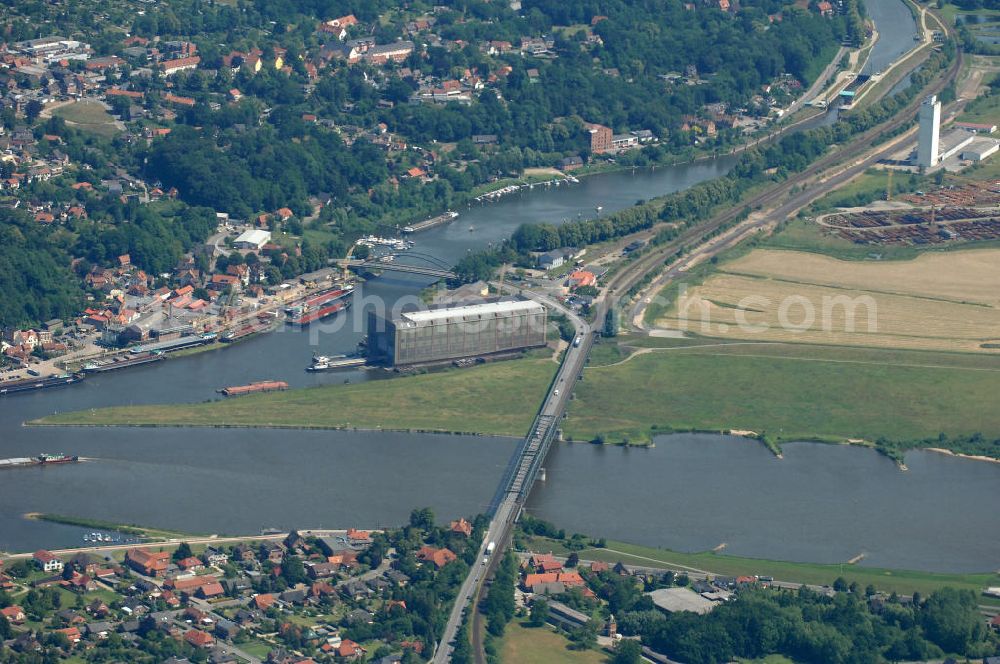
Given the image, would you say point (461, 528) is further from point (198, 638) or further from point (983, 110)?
point (983, 110)

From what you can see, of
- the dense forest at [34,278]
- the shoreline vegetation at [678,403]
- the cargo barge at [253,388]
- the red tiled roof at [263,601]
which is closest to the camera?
the red tiled roof at [263,601]

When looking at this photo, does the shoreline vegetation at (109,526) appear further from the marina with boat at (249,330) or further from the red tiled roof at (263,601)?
the marina with boat at (249,330)

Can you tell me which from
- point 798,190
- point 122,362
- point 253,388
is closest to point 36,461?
point 253,388

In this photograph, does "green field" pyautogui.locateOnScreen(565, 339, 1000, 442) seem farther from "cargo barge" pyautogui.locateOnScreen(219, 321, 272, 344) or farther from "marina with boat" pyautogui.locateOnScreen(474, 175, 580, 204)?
"marina with boat" pyautogui.locateOnScreen(474, 175, 580, 204)

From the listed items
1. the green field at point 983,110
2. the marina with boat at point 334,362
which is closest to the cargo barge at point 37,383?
the marina with boat at point 334,362

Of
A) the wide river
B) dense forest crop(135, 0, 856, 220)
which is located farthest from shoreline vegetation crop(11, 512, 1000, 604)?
dense forest crop(135, 0, 856, 220)
